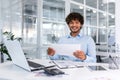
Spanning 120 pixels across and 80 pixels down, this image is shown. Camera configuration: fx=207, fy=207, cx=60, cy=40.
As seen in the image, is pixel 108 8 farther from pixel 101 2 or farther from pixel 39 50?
pixel 39 50

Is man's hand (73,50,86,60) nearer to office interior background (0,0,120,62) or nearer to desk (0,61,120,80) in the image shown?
desk (0,61,120,80)

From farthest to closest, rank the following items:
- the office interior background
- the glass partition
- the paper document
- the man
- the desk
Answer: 1. the glass partition
2. the office interior background
3. the man
4. the paper document
5. the desk

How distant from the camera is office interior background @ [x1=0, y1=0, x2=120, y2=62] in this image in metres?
5.21

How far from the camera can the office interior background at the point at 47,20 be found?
5.21m

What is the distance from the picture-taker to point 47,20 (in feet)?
19.5

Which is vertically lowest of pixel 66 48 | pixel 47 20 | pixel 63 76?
pixel 63 76

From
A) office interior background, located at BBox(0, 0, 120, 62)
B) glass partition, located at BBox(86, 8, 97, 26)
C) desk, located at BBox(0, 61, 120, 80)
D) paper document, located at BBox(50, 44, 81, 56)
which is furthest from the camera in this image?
glass partition, located at BBox(86, 8, 97, 26)

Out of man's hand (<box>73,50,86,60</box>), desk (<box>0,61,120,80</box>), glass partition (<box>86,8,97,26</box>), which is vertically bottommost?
desk (<box>0,61,120,80</box>)

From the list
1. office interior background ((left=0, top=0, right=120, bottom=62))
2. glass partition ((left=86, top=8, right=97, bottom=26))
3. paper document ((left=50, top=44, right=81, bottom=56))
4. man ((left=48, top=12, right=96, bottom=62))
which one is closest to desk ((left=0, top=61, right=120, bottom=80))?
paper document ((left=50, top=44, right=81, bottom=56))

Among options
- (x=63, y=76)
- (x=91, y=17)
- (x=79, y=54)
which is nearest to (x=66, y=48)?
(x=79, y=54)

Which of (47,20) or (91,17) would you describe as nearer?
(47,20)

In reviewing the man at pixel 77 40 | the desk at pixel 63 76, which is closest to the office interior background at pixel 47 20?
the man at pixel 77 40

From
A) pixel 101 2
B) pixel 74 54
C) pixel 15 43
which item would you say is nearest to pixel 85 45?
pixel 74 54

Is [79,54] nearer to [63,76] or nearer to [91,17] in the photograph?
[63,76]
